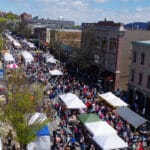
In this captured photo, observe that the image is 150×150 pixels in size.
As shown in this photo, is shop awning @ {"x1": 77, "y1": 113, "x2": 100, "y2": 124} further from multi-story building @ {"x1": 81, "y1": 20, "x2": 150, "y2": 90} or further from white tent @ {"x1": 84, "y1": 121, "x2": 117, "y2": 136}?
multi-story building @ {"x1": 81, "y1": 20, "x2": 150, "y2": 90}

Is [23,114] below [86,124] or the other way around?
the other way around

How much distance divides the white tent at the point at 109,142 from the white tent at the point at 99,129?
0.63 meters

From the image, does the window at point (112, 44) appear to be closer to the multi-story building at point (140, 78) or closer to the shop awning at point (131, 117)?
the multi-story building at point (140, 78)

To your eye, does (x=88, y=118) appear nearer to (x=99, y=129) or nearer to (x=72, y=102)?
(x=99, y=129)

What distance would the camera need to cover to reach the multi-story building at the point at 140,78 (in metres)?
35.4

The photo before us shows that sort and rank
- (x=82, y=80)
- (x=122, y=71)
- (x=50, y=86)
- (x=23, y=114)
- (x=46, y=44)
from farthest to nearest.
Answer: (x=46, y=44)
(x=82, y=80)
(x=122, y=71)
(x=50, y=86)
(x=23, y=114)

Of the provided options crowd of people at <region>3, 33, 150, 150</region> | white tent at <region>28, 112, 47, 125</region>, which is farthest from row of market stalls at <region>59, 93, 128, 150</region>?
white tent at <region>28, 112, 47, 125</region>

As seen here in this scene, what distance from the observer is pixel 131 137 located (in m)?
24.3

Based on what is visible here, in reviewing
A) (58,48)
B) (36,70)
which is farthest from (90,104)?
(58,48)

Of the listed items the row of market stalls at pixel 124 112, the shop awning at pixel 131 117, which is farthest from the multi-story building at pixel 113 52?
the shop awning at pixel 131 117

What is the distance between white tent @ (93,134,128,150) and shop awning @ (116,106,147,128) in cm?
495

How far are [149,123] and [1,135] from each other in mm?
12336

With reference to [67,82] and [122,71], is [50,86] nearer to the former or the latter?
[67,82]

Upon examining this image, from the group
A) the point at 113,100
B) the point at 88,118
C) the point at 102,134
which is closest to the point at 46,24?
the point at 113,100
